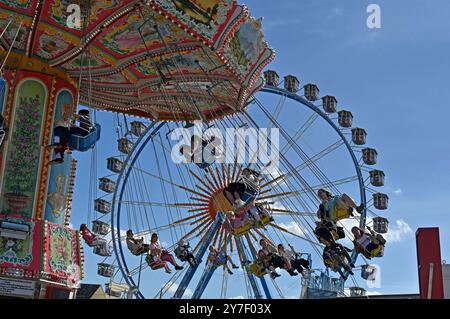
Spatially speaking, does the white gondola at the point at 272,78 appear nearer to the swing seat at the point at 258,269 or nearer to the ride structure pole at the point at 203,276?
the ride structure pole at the point at 203,276

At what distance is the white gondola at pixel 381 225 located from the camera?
2380cm

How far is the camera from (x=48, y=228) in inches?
509

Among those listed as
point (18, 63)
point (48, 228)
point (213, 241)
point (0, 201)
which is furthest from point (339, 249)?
point (213, 241)

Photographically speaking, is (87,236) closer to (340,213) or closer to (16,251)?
(16,251)

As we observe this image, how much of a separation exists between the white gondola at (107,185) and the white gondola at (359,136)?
29.0 feet

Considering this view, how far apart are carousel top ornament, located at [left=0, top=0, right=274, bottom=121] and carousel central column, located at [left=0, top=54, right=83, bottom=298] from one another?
48cm

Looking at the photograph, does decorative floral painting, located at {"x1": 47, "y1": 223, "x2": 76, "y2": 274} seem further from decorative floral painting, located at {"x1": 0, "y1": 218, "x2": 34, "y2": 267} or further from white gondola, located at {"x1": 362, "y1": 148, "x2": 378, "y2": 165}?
white gondola, located at {"x1": 362, "y1": 148, "x2": 378, "y2": 165}

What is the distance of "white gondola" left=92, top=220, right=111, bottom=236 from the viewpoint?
78.6 ft

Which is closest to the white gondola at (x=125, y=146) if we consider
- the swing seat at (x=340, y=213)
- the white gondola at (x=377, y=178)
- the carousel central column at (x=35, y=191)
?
the white gondola at (x=377, y=178)

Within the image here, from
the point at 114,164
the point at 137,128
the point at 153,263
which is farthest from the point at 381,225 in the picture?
the point at 153,263

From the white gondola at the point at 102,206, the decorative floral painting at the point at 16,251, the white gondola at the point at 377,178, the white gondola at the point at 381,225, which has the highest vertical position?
the white gondola at the point at 377,178

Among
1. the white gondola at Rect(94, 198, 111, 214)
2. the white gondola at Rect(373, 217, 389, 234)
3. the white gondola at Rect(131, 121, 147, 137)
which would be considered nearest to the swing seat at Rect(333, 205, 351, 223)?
the white gondola at Rect(373, 217, 389, 234)
